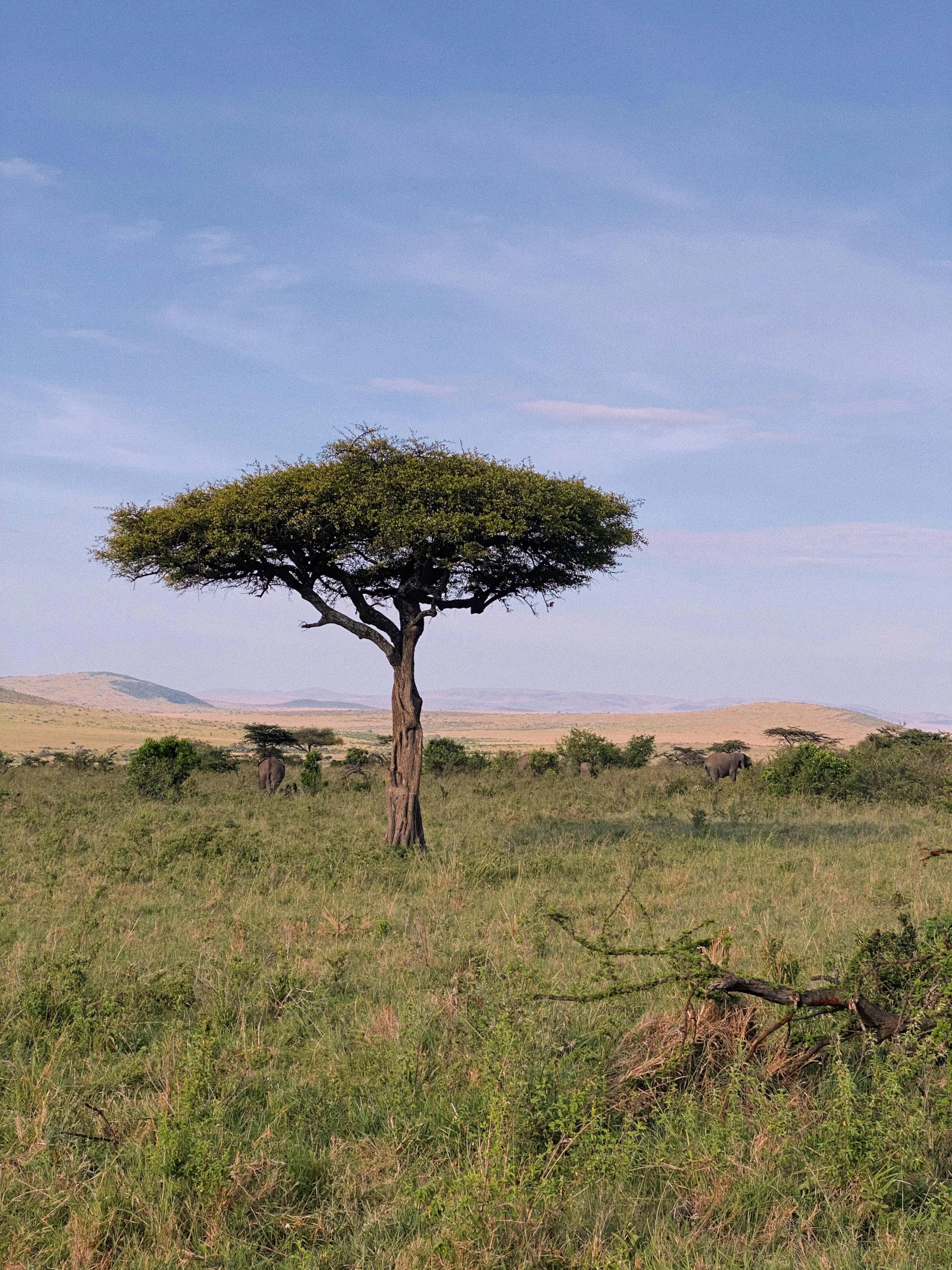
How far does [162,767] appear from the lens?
88.3ft

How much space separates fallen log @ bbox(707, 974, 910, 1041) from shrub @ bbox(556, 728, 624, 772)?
34.7m

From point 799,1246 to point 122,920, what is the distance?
856 cm

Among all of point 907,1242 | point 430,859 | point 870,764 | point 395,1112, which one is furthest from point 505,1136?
point 870,764

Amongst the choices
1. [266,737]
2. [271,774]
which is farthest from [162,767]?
→ [266,737]

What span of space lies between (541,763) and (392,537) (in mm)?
22299

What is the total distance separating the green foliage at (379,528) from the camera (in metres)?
15.9

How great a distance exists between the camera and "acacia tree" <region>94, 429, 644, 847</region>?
52.2 feet

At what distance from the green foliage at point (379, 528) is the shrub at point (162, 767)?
31.0 ft

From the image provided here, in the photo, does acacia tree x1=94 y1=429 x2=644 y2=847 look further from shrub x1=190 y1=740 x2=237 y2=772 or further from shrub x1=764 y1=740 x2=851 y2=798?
shrub x1=190 y1=740 x2=237 y2=772

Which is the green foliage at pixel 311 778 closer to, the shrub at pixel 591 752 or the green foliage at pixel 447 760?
the green foliage at pixel 447 760

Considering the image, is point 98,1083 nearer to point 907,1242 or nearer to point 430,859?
point 907,1242

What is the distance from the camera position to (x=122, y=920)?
10422 mm

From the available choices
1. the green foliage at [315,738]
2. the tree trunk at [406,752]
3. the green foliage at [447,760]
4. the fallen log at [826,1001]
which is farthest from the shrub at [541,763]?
the fallen log at [826,1001]

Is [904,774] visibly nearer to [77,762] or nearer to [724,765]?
[724,765]
